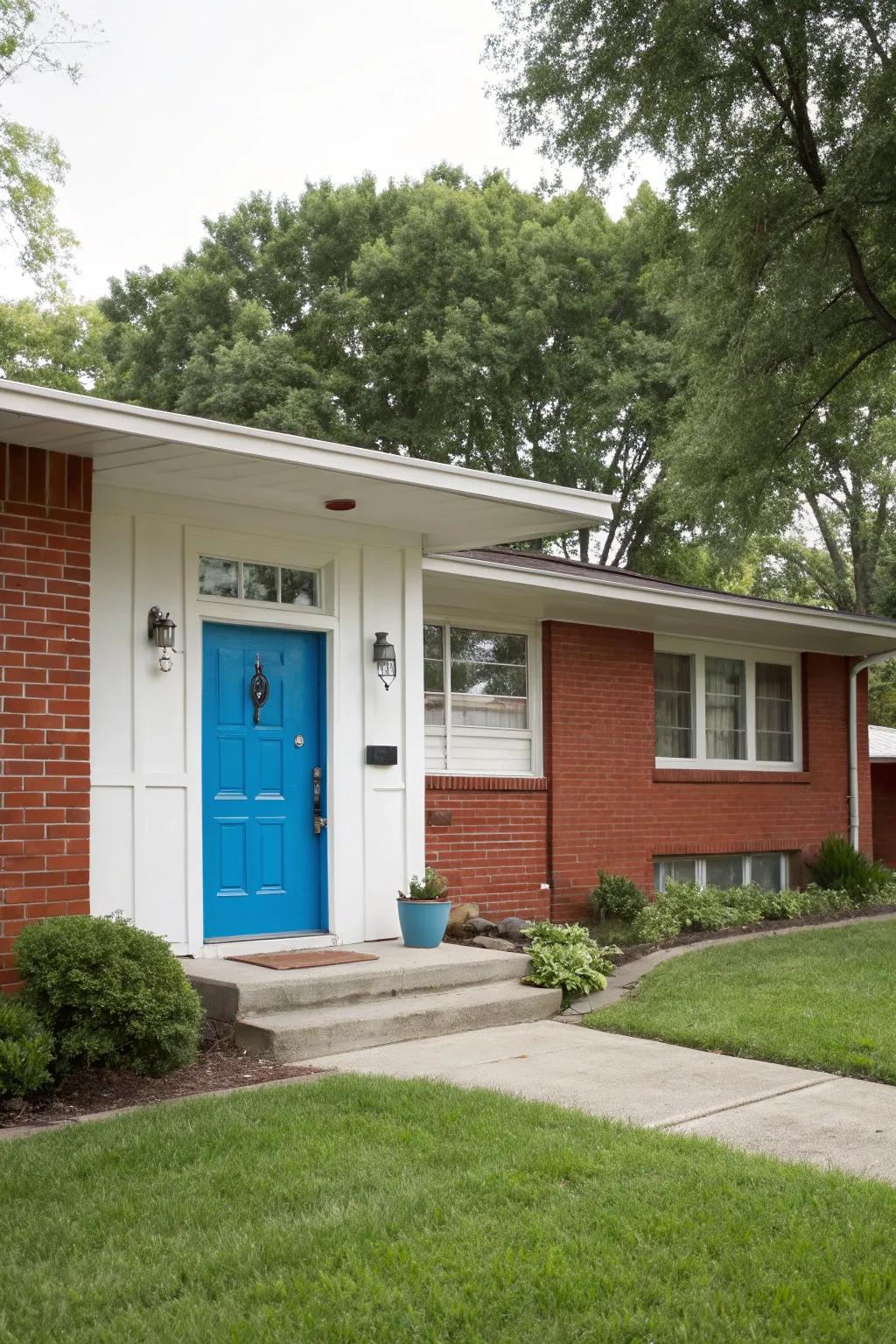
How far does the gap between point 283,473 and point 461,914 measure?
14.5ft

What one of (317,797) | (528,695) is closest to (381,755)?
(317,797)

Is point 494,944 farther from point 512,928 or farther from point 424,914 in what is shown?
point 424,914

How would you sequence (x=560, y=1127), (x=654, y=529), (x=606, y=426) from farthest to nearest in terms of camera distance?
(x=654, y=529), (x=606, y=426), (x=560, y=1127)

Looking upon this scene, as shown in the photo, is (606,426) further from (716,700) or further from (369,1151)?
(369,1151)

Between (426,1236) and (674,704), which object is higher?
(674,704)

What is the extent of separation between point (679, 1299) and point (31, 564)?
5.11m

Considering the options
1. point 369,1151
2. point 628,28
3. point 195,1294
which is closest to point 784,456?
point 628,28

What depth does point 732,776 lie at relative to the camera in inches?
559

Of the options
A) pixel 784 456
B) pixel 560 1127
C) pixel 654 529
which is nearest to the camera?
pixel 560 1127

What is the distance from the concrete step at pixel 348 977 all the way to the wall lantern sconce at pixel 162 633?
6.38 feet

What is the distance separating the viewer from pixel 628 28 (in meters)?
13.4

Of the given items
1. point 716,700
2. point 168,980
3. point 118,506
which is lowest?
point 168,980

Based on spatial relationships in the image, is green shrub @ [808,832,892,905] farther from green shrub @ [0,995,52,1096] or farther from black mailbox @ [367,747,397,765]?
green shrub @ [0,995,52,1096]

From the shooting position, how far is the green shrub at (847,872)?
14469mm
